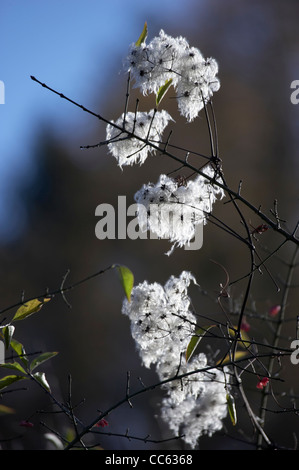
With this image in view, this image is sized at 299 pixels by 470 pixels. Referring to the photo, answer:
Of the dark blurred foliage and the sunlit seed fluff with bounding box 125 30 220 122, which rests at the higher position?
the dark blurred foliage

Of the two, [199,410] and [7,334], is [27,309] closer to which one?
[7,334]

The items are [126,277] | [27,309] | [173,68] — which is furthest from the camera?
[173,68]

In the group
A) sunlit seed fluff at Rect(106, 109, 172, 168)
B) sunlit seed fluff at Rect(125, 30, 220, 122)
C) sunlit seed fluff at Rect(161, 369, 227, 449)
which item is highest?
sunlit seed fluff at Rect(125, 30, 220, 122)

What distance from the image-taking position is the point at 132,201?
10.2 m

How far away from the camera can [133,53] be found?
5.77ft

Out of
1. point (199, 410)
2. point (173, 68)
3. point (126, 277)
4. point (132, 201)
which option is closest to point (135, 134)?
point (173, 68)

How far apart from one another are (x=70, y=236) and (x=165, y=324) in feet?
33.4

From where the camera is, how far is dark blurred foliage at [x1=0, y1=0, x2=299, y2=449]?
31.0ft

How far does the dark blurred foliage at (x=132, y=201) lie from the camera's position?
9.45m

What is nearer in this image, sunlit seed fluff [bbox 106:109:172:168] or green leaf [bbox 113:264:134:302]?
green leaf [bbox 113:264:134:302]

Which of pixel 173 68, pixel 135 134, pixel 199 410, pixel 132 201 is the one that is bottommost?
pixel 199 410

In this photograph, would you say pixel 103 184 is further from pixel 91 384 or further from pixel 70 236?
pixel 91 384

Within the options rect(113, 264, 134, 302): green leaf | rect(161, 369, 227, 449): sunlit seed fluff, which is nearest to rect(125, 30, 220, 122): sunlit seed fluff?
rect(113, 264, 134, 302): green leaf

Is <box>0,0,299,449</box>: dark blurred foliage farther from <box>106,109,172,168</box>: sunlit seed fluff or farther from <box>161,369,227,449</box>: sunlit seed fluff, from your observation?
<box>106,109,172,168</box>: sunlit seed fluff
